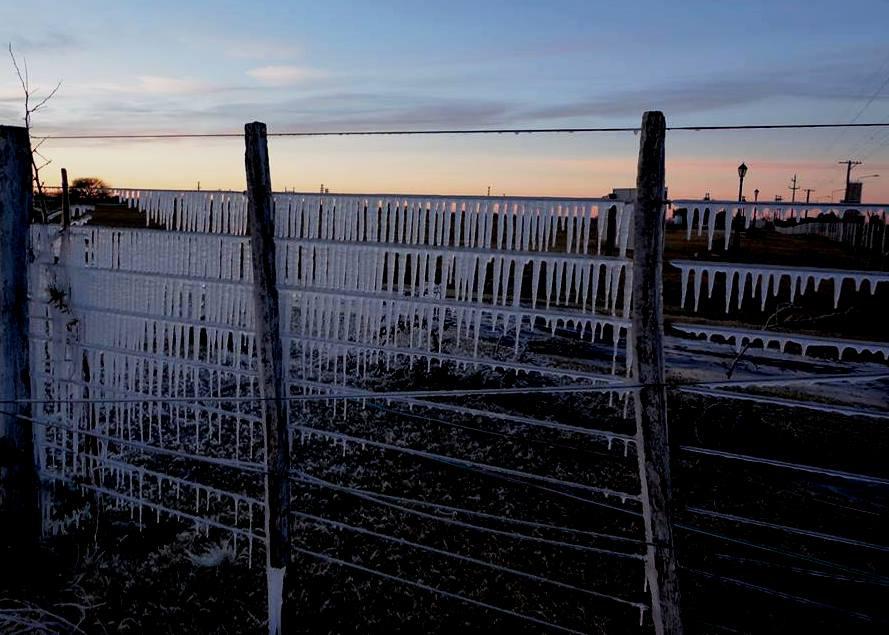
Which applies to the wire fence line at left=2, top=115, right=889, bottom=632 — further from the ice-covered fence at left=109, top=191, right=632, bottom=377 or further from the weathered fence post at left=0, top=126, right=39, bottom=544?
the weathered fence post at left=0, top=126, right=39, bottom=544

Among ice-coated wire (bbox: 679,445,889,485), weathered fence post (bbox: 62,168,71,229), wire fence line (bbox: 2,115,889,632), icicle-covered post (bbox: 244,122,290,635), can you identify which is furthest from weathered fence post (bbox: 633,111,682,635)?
weathered fence post (bbox: 62,168,71,229)

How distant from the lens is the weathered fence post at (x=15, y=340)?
4496mm

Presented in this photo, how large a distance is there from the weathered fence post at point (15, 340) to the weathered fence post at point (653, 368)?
3.81 meters

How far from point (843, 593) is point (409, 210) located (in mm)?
3843

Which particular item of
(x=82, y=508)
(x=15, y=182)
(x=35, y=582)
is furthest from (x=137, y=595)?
Result: (x=15, y=182)

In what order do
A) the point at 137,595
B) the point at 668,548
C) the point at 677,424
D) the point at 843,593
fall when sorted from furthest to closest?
the point at 677,424 < the point at 843,593 < the point at 137,595 < the point at 668,548

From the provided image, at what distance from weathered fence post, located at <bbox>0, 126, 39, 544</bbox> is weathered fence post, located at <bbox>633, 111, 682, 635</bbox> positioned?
3.81m

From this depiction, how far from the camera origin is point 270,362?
12.2 feet

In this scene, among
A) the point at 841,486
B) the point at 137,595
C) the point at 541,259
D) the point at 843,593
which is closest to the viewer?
the point at 541,259

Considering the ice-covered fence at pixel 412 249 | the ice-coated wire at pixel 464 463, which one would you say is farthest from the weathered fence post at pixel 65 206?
the ice-coated wire at pixel 464 463

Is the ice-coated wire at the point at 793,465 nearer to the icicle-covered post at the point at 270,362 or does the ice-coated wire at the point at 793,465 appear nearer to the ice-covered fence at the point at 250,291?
the ice-covered fence at the point at 250,291

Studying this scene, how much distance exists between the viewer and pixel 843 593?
15.7 feet

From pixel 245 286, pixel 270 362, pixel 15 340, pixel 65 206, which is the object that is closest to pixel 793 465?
pixel 270 362

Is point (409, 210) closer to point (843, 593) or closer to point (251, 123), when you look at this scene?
point (251, 123)
